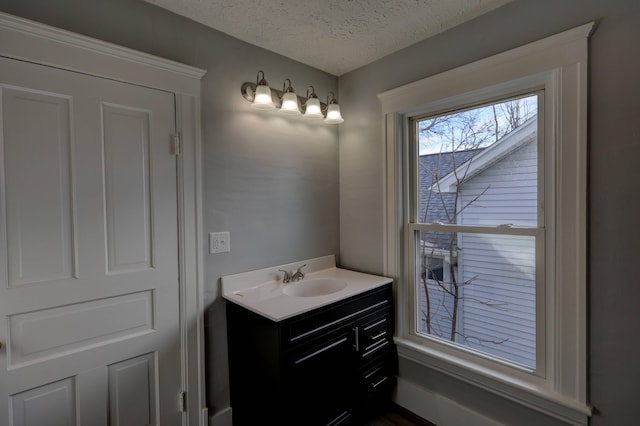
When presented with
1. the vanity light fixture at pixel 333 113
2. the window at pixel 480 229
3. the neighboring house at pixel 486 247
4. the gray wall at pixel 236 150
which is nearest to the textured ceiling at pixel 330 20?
the gray wall at pixel 236 150

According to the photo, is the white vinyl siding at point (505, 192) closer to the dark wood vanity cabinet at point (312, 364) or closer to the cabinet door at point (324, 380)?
the dark wood vanity cabinet at point (312, 364)

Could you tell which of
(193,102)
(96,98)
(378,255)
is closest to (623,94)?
(378,255)

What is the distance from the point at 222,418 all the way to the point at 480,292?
5.33ft

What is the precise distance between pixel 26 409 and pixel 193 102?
1.51 m

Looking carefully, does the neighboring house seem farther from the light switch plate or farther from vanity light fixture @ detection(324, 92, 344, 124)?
the light switch plate

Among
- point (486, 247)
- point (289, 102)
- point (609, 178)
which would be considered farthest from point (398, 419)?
point (289, 102)

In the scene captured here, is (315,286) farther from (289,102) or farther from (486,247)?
(289,102)

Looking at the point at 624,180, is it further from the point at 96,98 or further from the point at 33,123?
the point at 33,123

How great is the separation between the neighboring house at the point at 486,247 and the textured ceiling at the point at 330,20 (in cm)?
72

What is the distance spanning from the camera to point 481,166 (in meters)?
1.74

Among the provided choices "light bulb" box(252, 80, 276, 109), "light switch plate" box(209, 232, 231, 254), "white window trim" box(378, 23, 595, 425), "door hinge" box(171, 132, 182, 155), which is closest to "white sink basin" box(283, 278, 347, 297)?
"light switch plate" box(209, 232, 231, 254)

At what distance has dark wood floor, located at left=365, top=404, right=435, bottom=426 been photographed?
6.23 feet

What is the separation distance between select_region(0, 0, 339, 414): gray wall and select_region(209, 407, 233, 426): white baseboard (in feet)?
0.11

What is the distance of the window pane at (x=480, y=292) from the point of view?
1604mm
